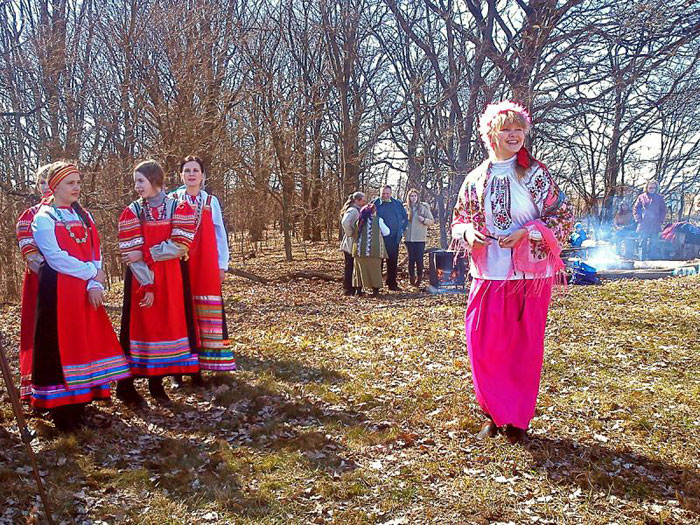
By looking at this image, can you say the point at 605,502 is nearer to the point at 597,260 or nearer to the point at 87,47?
the point at 597,260

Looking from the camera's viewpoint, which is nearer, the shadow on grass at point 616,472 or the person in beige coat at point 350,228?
the shadow on grass at point 616,472

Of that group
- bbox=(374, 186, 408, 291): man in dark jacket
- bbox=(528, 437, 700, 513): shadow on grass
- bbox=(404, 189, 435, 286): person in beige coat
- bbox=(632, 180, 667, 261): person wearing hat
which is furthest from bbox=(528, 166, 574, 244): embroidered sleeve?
bbox=(632, 180, 667, 261): person wearing hat

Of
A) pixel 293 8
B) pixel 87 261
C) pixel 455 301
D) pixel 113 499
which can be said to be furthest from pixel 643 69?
pixel 293 8

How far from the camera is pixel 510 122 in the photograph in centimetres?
341

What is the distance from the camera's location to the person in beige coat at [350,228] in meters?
9.92

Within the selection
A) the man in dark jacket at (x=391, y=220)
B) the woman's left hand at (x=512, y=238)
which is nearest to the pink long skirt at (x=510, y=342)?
the woman's left hand at (x=512, y=238)

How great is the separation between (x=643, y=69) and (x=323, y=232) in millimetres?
16639

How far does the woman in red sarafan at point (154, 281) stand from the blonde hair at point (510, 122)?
2324mm

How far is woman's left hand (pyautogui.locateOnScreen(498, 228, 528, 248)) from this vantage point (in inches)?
133

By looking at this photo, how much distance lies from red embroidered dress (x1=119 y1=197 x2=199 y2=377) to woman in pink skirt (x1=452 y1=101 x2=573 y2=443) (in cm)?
223

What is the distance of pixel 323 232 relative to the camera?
25672mm

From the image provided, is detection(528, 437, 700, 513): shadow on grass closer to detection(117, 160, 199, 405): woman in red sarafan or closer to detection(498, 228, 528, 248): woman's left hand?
detection(498, 228, 528, 248): woman's left hand

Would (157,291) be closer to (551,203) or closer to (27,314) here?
(27,314)

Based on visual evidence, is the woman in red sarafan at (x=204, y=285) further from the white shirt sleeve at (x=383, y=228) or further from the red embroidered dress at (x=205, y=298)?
the white shirt sleeve at (x=383, y=228)
